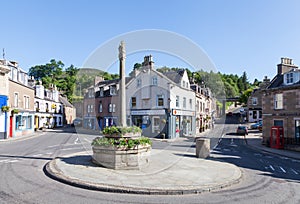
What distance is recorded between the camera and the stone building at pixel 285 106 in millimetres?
21031

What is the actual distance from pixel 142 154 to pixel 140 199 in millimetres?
3812

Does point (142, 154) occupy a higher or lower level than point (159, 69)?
lower

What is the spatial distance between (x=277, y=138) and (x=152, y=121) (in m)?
15.1

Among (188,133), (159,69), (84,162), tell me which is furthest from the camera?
(188,133)

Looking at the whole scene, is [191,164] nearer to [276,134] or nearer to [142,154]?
[142,154]

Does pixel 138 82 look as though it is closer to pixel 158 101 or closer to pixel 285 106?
pixel 158 101

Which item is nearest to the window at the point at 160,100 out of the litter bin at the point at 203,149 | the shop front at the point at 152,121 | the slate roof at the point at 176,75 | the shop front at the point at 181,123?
the shop front at the point at 152,121

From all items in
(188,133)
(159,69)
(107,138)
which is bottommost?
(188,133)

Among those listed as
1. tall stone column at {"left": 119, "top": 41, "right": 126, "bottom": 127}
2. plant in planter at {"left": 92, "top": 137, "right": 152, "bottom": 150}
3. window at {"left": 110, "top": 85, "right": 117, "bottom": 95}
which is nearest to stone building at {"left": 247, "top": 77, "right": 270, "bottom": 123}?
window at {"left": 110, "top": 85, "right": 117, "bottom": 95}

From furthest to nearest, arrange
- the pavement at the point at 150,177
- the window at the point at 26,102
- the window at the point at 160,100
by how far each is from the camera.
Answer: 1. the window at the point at 26,102
2. the window at the point at 160,100
3. the pavement at the point at 150,177

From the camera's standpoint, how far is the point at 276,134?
2211 centimetres

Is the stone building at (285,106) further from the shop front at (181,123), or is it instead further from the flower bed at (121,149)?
the flower bed at (121,149)

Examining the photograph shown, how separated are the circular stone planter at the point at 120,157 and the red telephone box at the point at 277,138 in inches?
659

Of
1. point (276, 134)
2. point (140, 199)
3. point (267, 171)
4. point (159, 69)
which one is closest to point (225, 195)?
point (140, 199)
